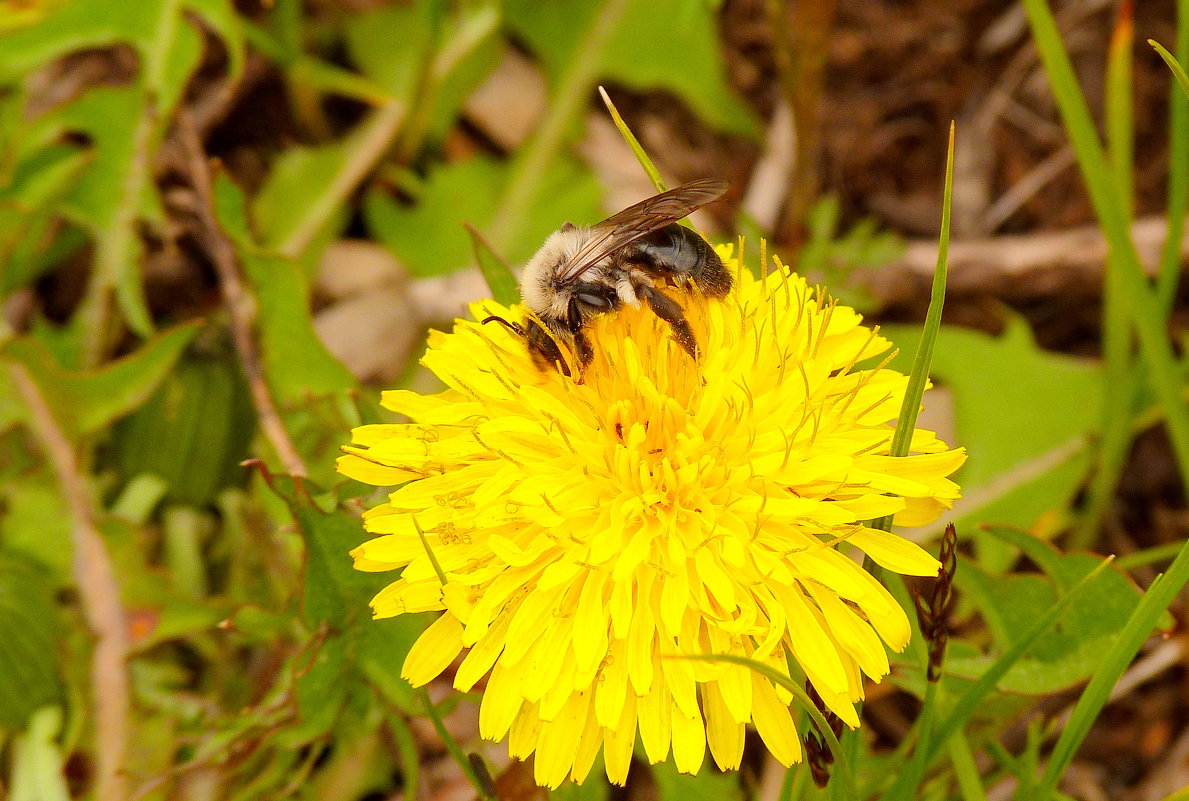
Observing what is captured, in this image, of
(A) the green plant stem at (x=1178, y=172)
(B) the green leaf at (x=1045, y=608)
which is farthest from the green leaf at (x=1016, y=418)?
(B) the green leaf at (x=1045, y=608)

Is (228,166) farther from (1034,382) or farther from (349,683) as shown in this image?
(1034,382)

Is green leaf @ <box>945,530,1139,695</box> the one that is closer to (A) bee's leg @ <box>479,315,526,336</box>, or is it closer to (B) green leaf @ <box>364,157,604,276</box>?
(A) bee's leg @ <box>479,315,526,336</box>

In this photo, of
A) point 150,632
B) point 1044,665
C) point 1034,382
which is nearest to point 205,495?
point 150,632

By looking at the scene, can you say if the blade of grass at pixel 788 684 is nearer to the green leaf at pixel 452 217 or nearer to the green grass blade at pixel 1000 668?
the green grass blade at pixel 1000 668

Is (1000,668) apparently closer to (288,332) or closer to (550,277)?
(550,277)

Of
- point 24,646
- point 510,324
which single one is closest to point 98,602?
point 24,646
